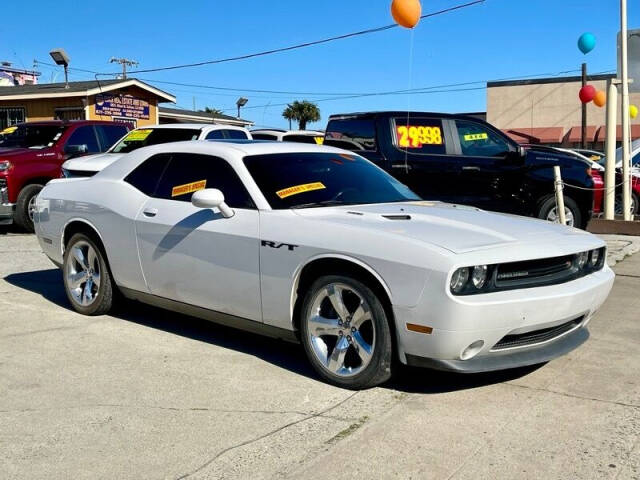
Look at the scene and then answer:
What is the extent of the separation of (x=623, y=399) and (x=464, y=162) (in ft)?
19.2

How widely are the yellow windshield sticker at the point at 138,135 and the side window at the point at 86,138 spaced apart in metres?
0.81

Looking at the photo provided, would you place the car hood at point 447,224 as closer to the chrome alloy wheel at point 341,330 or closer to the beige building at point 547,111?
the chrome alloy wheel at point 341,330

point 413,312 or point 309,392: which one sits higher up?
point 413,312

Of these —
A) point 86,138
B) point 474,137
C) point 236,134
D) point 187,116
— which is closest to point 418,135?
point 474,137

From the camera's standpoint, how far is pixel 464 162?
31.5 ft

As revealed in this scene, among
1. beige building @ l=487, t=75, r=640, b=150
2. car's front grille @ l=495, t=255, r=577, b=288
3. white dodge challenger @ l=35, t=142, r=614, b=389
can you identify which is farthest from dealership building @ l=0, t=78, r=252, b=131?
beige building @ l=487, t=75, r=640, b=150

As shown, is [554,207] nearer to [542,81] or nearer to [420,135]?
[420,135]

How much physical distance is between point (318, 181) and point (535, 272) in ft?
5.58

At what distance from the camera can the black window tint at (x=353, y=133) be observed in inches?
386

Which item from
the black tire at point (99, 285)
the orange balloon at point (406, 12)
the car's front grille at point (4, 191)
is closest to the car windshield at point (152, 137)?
the car's front grille at point (4, 191)

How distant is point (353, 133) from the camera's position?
10023mm

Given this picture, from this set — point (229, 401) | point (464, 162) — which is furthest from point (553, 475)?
point (464, 162)

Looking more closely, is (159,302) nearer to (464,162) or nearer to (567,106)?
(464,162)

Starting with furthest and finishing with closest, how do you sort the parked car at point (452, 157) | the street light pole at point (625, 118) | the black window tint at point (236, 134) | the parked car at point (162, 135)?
the black window tint at point (236, 134) → the parked car at point (162, 135) → the street light pole at point (625, 118) → the parked car at point (452, 157)
